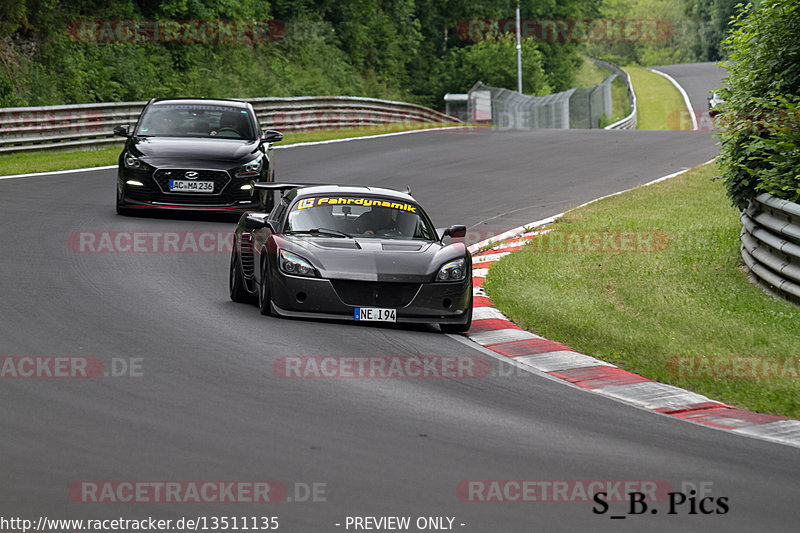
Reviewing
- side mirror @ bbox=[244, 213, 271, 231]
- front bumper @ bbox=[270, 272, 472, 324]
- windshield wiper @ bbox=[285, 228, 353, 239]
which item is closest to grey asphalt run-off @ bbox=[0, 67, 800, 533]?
front bumper @ bbox=[270, 272, 472, 324]

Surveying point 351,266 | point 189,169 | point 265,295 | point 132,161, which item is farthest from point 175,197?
point 351,266

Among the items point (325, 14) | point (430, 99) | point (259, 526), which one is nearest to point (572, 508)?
point (259, 526)

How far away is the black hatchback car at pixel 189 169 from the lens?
17078 millimetres

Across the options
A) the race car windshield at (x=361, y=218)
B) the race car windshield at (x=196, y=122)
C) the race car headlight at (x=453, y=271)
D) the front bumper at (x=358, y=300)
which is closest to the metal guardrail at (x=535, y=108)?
the race car windshield at (x=196, y=122)

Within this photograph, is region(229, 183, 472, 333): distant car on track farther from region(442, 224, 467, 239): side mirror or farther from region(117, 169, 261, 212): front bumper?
region(117, 169, 261, 212): front bumper

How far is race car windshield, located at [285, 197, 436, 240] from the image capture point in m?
11.9

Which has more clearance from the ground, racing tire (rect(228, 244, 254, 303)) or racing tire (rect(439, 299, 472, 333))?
racing tire (rect(228, 244, 254, 303))

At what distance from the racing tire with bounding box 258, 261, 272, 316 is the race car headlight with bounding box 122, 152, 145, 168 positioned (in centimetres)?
635

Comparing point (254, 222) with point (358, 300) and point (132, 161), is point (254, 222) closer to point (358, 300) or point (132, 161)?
point (358, 300)

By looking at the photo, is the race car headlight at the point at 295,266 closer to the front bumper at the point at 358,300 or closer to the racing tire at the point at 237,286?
the front bumper at the point at 358,300

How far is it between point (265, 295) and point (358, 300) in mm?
959

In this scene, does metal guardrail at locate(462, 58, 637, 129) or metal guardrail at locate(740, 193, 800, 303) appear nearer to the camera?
metal guardrail at locate(740, 193, 800, 303)

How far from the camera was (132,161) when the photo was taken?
17.2 metres

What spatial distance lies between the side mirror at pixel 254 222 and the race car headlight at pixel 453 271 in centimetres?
189
